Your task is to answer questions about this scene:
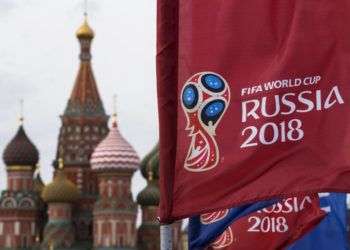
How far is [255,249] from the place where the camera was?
31.8 ft

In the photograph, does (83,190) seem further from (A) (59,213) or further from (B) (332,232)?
(B) (332,232)

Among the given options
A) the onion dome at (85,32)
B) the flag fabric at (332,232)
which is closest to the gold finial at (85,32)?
the onion dome at (85,32)

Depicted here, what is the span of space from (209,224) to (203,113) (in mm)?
1931

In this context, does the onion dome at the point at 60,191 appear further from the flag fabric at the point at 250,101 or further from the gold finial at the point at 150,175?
the flag fabric at the point at 250,101

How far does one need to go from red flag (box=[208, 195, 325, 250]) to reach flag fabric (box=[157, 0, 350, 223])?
2.70 metres

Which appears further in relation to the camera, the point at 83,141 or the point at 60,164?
the point at 83,141

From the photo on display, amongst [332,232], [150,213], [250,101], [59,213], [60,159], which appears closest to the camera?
[250,101]

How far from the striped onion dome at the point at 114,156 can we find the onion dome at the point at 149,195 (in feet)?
6.91

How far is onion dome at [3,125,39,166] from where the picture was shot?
60656 millimetres

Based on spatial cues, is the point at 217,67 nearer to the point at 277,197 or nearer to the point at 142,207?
the point at 277,197

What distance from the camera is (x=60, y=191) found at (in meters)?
59.0

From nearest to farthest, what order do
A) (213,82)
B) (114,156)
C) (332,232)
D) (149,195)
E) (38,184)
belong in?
1. (213,82)
2. (332,232)
3. (114,156)
4. (149,195)
5. (38,184)

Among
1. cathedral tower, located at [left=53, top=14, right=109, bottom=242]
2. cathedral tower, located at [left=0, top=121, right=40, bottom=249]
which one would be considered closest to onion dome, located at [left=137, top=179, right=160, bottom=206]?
cathedral tower, located at [left=53, top=14, right=109, bottom=242]

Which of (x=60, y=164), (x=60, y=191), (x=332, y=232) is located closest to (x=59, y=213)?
(x=60, y=191)
